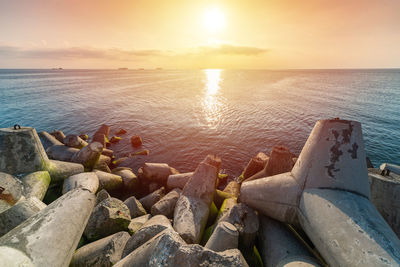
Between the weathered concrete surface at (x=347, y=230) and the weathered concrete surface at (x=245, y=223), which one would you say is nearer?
the weathered concrete surface at (x=347, y=230)

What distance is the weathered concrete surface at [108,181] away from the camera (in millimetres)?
8363

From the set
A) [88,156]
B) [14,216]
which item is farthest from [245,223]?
[88,156]

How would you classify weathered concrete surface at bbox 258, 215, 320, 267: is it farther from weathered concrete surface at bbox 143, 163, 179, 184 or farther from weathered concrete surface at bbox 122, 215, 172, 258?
weathered concrete surface at bbox 143, 163, 179, 184

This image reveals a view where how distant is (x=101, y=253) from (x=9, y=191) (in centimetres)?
363

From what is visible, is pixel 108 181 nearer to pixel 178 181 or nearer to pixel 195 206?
pixel 178 181

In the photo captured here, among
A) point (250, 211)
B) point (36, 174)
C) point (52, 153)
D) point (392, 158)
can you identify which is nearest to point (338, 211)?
point (250, 211)

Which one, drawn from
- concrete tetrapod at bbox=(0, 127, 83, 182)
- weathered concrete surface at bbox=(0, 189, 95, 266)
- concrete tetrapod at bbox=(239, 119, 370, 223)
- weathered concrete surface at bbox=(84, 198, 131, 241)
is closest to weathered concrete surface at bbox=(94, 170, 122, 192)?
concrete tetrapod at bbox=(0, 127, 83, 182)

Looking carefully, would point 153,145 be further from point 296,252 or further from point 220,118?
point 296,252

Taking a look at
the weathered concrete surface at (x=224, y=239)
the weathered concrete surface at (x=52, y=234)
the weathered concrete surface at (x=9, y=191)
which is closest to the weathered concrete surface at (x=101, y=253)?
the weathered concrete surface at (x=52, y=234)

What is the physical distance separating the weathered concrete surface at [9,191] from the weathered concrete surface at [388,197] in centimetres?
1029

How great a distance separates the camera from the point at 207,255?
269 cm

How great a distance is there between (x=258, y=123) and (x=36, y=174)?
2066 centimetres

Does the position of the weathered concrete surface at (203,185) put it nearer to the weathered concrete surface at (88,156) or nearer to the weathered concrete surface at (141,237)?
the weathered concrete surface at (141,237)

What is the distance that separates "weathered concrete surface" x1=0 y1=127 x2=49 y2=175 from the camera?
19.9 ft
